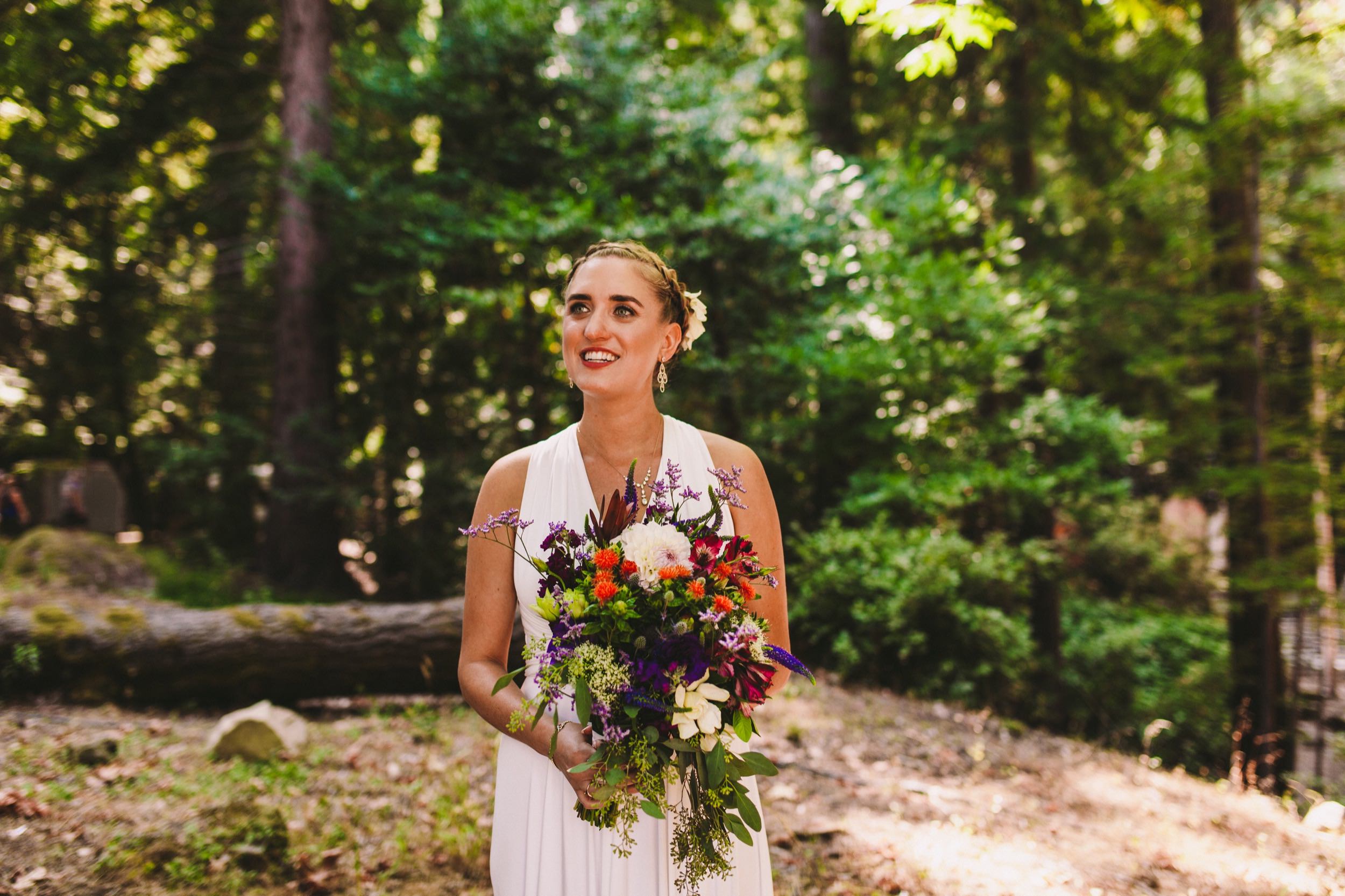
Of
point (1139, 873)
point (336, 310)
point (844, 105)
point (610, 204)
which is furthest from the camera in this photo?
point (844, 105)

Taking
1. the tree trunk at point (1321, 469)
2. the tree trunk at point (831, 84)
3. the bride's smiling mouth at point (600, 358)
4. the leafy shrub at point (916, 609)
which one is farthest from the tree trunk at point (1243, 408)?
the bride's smiling mouth at point (600, 358)

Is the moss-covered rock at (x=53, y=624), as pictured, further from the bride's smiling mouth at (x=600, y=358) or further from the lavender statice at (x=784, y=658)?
the lavender statice at (x=784, y=658)

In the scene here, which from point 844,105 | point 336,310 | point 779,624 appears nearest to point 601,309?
point 779,624

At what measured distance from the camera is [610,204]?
6.76 meters

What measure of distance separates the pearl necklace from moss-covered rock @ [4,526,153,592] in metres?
7.28

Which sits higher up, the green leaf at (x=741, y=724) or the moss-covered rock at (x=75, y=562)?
the green leaf at (x=741, y=724)

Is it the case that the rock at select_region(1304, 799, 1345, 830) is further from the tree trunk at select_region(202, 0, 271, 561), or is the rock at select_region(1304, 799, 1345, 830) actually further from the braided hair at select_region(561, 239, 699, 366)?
the tree trunk at select_region(202, 0, 271, 561)

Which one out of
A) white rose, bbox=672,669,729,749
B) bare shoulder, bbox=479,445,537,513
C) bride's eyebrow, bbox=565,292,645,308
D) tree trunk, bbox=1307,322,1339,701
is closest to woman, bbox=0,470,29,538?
bare shoulder, bbox=479,445,537,513

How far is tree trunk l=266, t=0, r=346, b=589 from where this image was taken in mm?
8570

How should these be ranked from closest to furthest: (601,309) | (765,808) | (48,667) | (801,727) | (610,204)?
(601,309), (765,808), (48,667), (801,727), (610,204)

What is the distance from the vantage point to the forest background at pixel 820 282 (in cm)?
658

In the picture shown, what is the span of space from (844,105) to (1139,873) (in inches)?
387

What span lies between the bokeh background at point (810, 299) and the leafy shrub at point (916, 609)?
4cm

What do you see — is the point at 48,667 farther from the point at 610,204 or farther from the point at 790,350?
the point at 790,350
